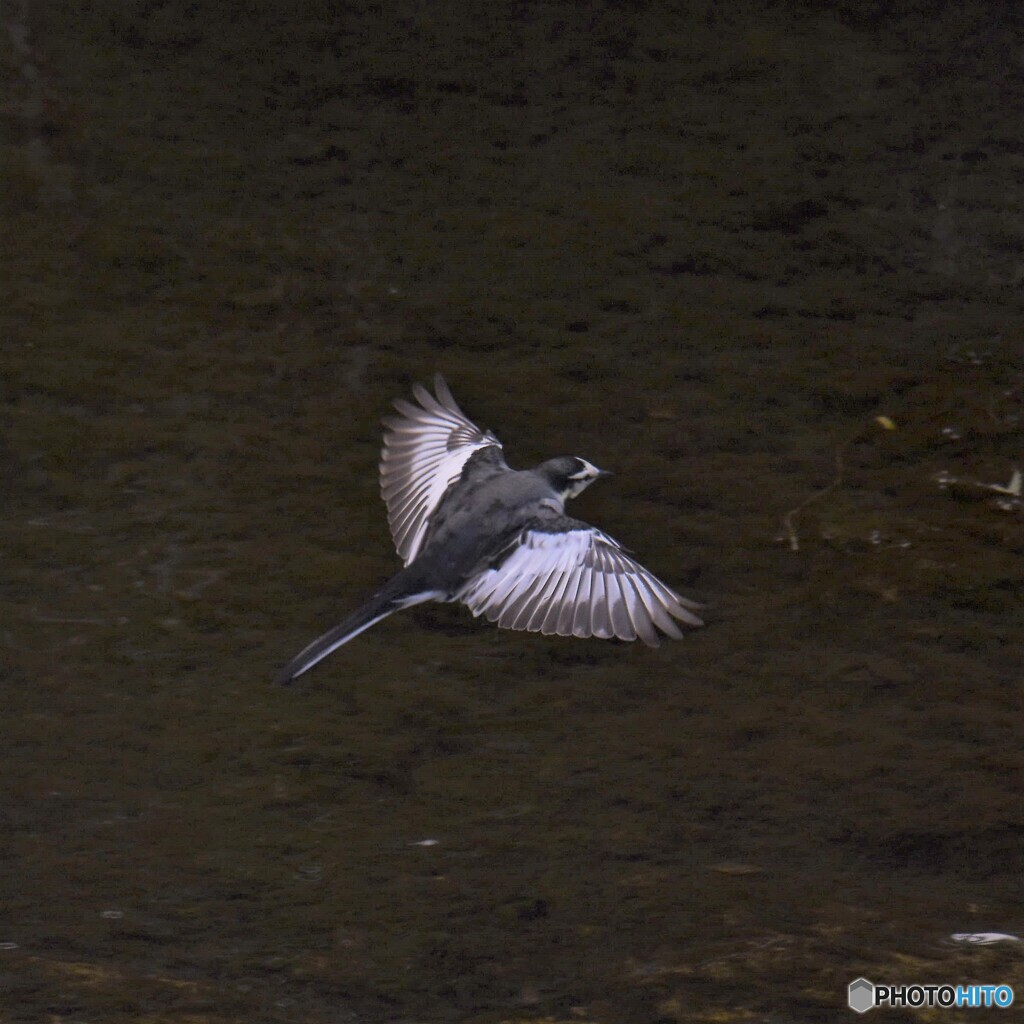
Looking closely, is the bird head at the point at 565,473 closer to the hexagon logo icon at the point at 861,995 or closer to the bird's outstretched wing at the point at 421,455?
the bird's outstretched wing at the point at 421,455

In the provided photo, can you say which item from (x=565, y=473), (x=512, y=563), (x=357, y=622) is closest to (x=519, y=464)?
(x=565, y=473)

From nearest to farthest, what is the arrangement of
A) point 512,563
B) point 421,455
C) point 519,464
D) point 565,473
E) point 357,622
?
point 357,622 < point 512,563 < point 565,473 < point 421,455 < point 519,464

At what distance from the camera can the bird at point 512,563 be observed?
499cm

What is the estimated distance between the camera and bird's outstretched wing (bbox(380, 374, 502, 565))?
18.7ft

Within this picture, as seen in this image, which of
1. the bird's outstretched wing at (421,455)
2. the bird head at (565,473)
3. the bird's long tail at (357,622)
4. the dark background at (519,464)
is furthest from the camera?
the bird's outstretched wing at (421,455)

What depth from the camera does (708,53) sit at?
31.2 ft

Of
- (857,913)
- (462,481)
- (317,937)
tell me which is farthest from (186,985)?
(462,481)

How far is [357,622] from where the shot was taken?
503cm

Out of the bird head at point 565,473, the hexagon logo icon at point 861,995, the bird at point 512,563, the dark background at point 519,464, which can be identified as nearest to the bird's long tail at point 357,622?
the bird at point 512,563

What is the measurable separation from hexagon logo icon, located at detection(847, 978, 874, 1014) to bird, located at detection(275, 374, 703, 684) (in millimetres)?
1238

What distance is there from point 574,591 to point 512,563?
28cm
